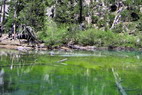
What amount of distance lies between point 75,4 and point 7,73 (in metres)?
69.1

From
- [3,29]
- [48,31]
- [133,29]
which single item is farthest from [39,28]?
[133,29]

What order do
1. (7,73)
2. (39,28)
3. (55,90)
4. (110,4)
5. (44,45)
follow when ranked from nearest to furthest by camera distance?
(55,90) < (7,73) < (44,45) < (39,28) < (110,4)

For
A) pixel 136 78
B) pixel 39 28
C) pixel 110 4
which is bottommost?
pixel 136 78

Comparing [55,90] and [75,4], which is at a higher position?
[75,4]

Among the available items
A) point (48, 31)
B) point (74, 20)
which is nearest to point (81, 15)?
point (74, 20)

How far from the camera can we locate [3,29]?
6788 centimetres

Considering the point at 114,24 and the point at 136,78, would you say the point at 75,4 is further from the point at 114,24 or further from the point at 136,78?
the point at 136,78

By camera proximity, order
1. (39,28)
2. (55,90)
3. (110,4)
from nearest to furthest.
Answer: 1. (55,90)
2. (39,28)
3. (110,4)

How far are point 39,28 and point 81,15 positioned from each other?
27.5 meters

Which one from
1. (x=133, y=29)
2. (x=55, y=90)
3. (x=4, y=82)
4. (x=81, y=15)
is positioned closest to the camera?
(x=55, y=90)

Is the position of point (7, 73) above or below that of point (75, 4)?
below

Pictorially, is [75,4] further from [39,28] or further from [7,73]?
[7,73]

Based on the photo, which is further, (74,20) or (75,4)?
(75,4)

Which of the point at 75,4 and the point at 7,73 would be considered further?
the point at 75,4
